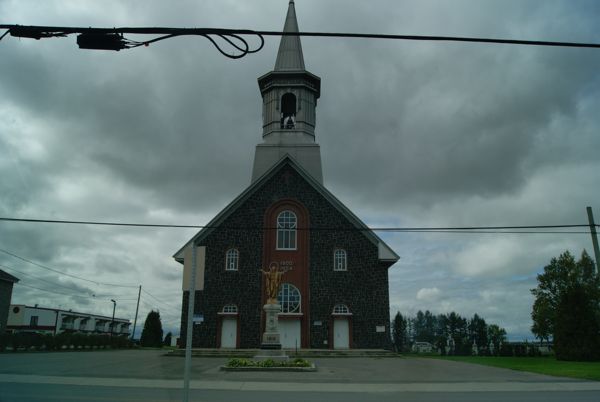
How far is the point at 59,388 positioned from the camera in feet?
43.7

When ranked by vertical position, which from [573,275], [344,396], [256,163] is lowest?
[344,396]

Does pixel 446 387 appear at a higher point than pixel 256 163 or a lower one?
lower

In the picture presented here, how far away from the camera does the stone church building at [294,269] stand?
32.2m

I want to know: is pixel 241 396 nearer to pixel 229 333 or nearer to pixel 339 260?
pixel 229 333

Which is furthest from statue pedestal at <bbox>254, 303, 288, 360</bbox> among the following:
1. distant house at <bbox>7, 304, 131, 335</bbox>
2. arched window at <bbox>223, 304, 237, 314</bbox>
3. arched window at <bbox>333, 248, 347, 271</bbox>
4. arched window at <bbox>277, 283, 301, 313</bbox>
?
distant house at <bbox>7, 304, 131, 335</bbox>

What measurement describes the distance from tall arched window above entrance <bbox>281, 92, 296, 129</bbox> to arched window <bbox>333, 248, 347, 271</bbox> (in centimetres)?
1273

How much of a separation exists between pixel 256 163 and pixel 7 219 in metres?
24.0

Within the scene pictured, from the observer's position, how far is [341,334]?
32312 millimetres

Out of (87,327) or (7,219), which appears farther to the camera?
(87,327)

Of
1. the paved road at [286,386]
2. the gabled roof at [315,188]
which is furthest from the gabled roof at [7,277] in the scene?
the paved road at [286,386]

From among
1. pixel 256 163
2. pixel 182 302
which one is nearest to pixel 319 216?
pixel 256 163

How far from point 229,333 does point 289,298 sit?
461 centimetres

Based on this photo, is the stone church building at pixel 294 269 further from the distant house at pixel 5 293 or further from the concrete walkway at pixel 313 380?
the distant house at pixel 5 293

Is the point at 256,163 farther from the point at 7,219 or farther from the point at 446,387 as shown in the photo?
the point at 446,387
